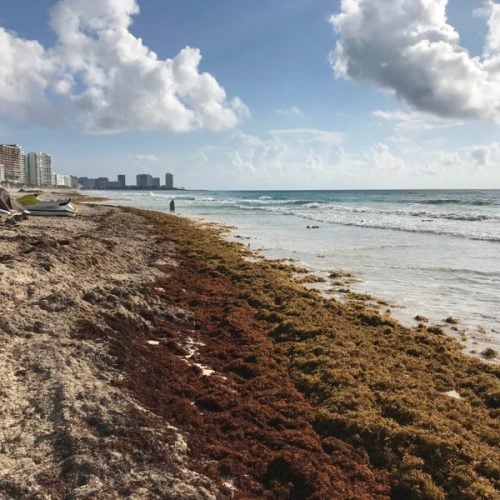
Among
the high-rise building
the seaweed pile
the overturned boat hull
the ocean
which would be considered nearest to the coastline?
the seaweed pile

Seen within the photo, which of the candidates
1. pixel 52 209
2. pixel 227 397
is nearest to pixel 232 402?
pixel 227 397

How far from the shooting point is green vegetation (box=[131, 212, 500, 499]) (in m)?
4.45

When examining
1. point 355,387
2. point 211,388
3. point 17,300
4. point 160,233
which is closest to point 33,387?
point 211,388

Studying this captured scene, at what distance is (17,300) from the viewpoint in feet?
23.6

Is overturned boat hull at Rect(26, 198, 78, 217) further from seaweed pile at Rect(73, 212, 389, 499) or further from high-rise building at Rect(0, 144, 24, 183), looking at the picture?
high-rise building at Rect(0, 144, 24, 183)

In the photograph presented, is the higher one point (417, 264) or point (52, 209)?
point (52, 209)

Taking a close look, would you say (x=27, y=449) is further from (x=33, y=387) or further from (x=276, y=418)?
(x=276, y=418)

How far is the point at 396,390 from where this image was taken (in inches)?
239

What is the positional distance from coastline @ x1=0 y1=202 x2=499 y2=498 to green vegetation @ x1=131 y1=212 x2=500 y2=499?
0.02 metres

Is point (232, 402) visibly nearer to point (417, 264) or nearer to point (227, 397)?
point (227, 397)

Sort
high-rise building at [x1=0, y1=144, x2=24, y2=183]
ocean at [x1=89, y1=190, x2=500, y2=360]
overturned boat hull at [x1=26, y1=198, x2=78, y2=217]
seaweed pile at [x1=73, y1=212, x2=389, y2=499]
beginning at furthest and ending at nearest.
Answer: high-rise building at [x1=0, y1=144, x2=24, y2=183], overturned boat hull at [x1=26, y1=198, x2=78, y2=217], ocean at [x1=89, y1=190, x2=500, y2=360], seaweed pile at [x1=73, y1=212, x2=389, y2=499]

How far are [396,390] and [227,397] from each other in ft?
7.75

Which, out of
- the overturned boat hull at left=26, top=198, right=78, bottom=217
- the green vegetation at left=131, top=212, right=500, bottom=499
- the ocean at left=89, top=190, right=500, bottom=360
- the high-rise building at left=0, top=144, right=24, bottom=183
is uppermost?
the high-rise building at left=0, top=144, right=24, bottom=183

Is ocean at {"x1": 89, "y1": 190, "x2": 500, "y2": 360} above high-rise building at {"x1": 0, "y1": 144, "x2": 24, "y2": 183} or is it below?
below
